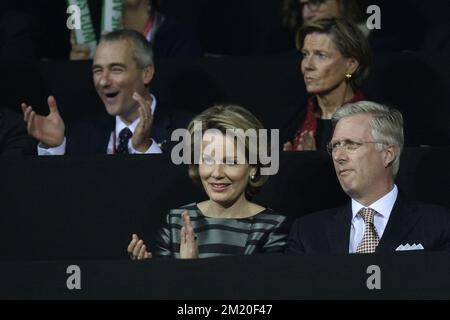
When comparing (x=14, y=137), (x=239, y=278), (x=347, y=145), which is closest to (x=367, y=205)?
(x=347, y=145)

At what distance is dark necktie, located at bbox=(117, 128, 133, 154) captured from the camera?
4.09 m

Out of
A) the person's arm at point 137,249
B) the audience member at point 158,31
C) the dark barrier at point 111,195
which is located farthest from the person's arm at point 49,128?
the person's arm at point 137,249

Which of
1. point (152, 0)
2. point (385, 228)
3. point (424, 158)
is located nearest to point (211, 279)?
point (385, 228)

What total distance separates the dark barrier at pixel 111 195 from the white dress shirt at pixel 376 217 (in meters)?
0.19

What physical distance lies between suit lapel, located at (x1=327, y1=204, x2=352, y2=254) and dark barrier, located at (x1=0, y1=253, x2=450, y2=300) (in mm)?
289

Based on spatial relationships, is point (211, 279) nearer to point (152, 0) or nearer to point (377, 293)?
point (377, 293)

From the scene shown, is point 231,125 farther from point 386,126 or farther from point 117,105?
point 117,105

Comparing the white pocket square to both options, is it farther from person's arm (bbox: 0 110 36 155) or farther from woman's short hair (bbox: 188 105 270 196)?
person's arm (bbox: 0 110 36 155)

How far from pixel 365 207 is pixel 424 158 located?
9.7 inches

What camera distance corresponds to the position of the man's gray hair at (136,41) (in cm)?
416

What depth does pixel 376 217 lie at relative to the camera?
3.52 meters

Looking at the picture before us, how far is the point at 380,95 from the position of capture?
4199mm

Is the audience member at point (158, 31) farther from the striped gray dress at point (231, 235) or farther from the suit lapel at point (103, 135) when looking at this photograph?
the striped gray dress at point (231, 235)

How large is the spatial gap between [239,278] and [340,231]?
378mm
